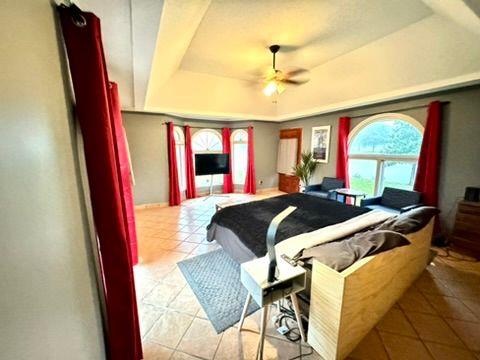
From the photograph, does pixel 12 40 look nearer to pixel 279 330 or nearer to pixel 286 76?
pixel 279 330

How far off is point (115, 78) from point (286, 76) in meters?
2.24

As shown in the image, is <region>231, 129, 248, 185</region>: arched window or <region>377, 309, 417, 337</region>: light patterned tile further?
<region>231, 129, 248, 185</region>: arched window

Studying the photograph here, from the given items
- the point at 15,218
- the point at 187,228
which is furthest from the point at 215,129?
the point at 15,218

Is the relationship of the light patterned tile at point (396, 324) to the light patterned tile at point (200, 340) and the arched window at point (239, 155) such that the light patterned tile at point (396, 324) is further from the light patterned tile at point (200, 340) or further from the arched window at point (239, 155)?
the arched window at point (239, 155)

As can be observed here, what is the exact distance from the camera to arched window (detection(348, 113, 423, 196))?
3.60 meters

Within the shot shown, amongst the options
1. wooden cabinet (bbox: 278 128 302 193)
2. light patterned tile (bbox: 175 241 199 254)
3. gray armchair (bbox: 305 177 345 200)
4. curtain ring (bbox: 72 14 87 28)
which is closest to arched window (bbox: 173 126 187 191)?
light patterned tile (bbox: 175 241 199 254)

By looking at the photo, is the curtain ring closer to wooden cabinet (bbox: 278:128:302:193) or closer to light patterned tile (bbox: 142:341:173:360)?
light patterned tile (bbox: 142:341:173:360)

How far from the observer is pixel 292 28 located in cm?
253

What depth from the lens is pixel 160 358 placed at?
4.67 feet

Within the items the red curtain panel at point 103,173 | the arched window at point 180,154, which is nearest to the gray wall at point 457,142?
the red curtain panel at point 103,173

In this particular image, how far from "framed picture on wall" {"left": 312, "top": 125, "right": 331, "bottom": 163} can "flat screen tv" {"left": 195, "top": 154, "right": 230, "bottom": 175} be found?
8.13 ft

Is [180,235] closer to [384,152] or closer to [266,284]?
[266,284]

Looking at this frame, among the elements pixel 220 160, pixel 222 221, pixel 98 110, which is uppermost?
pixel 98 110

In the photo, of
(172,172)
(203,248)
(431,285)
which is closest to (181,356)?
(203,248)
